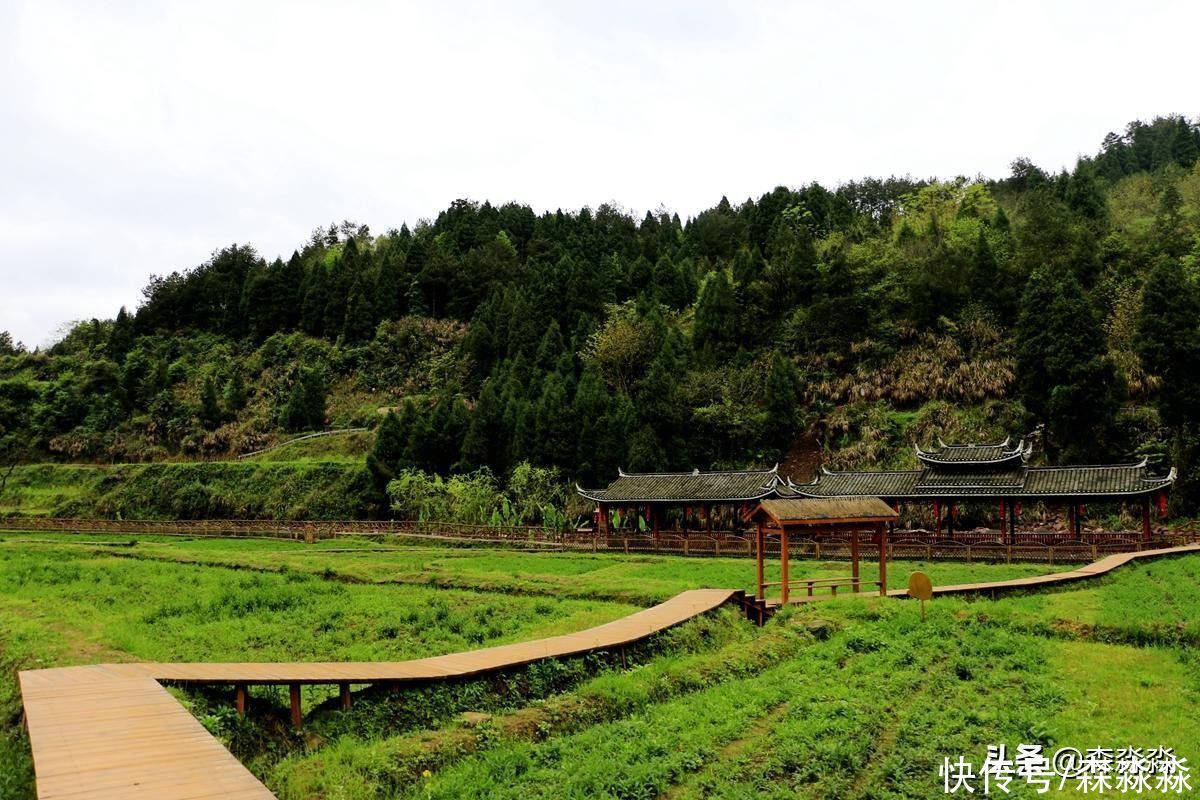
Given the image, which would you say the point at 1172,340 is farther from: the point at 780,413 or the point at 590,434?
the point at 590,434

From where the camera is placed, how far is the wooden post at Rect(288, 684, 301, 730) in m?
9.88

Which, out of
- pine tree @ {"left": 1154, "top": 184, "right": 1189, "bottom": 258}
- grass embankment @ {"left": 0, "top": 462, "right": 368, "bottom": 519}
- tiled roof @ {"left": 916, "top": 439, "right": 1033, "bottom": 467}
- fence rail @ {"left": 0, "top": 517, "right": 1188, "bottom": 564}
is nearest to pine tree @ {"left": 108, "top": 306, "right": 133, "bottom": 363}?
grass embankment @ {"left": 0, "top": 462, "right": 368, "bottom": 519}

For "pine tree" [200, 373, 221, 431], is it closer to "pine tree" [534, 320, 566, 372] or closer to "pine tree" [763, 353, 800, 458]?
"pine tree" [534, 320, 566, 372]

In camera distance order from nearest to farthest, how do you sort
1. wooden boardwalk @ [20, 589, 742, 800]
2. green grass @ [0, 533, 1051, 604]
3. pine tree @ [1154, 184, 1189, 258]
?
wooden boardwalk @ [20, 589, 742, 800] → green grass @ [0, 533, 1051, 604] → pine tree @ [1154, 184, 1189, 258]

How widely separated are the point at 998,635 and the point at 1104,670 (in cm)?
230

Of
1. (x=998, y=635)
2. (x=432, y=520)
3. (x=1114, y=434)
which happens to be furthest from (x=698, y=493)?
(x=998, y=635)

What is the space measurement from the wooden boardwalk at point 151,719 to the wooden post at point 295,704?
0.04 meters

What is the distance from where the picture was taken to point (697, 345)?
6100 centimetres

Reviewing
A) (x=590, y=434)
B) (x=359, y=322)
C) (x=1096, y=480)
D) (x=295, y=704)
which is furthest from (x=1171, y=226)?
(x=359, y=322)

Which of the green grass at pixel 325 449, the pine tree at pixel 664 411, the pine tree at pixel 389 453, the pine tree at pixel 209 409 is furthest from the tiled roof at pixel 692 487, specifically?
the pine tree at pixel 209 409

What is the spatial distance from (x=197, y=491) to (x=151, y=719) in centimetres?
5606

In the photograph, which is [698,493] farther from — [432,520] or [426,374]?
[426,374]

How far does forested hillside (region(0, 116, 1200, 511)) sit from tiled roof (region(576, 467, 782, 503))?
524 centimetres

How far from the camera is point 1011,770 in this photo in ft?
27.1
